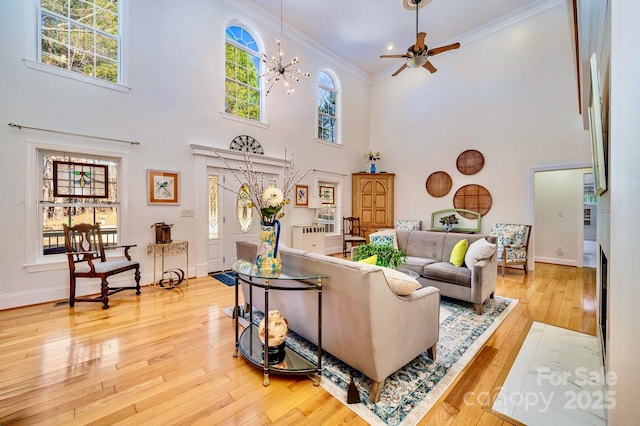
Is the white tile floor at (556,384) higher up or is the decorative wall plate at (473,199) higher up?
the decorative wall plate at (473,199)

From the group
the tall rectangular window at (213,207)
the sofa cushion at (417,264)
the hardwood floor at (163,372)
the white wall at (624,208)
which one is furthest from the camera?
the tall rectangular window at (213,207)

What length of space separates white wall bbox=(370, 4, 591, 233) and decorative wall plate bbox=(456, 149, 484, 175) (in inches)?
4.6

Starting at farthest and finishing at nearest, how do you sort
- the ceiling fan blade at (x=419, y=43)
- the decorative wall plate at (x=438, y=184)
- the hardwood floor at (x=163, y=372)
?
the decorative wall plate at (x=438, y=184), the ceiling fan blade at (x=419, y=43), the hardwood floor at (x=163, y=372)

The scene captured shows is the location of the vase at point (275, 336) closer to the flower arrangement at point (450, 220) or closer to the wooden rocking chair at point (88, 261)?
the wooden rocking chair at point (88, 261)

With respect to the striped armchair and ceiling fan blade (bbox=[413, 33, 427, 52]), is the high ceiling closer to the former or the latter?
ceiling fan blade (bbox=[413, 33, 427, 52])

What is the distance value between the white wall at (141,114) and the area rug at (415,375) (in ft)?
9.36

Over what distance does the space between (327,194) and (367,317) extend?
224 inches

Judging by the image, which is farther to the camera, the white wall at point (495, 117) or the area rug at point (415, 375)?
the white wall at point (495, 117)

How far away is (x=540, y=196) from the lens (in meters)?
5.97

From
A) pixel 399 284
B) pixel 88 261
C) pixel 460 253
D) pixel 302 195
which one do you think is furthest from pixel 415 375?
pixel 302 195

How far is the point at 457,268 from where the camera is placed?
10.7 feet

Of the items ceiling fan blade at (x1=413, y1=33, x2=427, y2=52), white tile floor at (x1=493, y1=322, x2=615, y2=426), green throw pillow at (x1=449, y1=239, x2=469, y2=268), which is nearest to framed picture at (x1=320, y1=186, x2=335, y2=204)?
ceiling fan blade at (x1=413, y1=33, x2=427, y2=52)

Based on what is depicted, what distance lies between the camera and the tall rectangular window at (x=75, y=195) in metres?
3.38

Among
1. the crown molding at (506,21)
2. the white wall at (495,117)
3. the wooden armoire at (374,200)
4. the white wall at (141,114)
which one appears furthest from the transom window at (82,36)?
the crown molding at (506,21)
